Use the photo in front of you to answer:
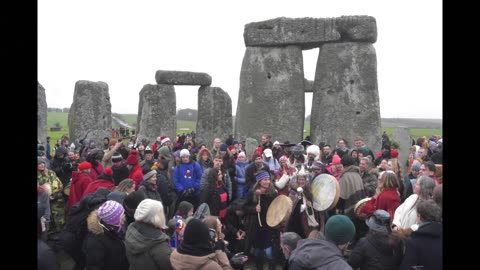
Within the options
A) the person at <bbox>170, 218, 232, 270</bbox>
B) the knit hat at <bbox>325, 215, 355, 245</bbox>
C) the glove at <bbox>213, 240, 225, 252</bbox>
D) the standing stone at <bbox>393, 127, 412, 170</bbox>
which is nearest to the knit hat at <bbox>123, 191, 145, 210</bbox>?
the glove at <bbox>213, 240, 225, 252</bbox>

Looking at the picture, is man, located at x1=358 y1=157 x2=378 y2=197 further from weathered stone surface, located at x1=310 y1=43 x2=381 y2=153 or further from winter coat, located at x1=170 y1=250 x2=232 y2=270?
weathered stone surface, located at x1=310 y1=43 x2=381 y2=153

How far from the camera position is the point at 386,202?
5.64 meters

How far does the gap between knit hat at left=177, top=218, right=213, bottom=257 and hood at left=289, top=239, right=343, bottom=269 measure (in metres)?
0.72

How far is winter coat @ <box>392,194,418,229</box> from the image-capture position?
16.1 feet

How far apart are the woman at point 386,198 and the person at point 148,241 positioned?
2.83 meters

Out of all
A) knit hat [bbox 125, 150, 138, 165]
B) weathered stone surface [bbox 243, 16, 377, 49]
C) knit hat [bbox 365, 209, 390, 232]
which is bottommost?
knit hat [bbox 365, 209, 390, 232]

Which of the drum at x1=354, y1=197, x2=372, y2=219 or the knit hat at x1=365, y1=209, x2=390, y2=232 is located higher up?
the knit hat at x1=365, y1=209, x2=390, y2=232

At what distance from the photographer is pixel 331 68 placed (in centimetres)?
1593

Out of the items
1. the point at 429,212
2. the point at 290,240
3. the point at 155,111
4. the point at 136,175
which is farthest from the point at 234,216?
the point at 155,111

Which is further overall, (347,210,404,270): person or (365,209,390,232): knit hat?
(365,209,390,232): knit hat

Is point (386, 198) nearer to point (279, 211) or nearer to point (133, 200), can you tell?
point (279, 211)
